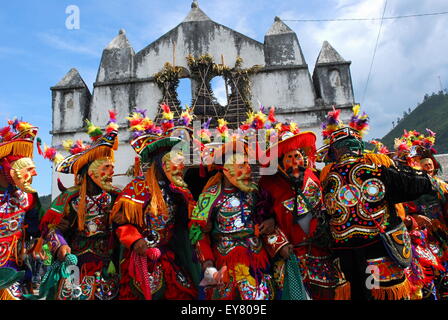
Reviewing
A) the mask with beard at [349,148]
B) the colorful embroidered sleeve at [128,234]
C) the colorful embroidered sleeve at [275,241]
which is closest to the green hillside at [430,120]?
the mask with beard at [349,148]

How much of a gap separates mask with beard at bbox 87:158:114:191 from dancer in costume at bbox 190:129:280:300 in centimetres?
117

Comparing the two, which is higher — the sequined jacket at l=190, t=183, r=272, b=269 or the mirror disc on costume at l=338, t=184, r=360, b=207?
the mirror disc on costume at l=338, t=184, r=360, b=207

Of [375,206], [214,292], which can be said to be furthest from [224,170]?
[375,206]

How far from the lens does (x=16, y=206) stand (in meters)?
4.40

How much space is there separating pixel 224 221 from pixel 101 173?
1544 mm

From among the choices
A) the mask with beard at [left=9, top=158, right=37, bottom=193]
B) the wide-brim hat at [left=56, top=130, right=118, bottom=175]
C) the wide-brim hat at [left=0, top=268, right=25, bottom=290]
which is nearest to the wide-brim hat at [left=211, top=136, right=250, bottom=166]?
the wide-brim hat at [left=56, top=130, right=118, bottom=175]

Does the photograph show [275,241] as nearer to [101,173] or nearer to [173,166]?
[173,166]

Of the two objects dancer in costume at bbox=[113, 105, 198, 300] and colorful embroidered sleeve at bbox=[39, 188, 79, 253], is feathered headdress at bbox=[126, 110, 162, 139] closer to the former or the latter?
dancer in costume at bbox=[113, 105, 198, 300]

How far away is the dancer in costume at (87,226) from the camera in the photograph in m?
4.23

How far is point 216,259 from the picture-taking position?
3943 millimetres

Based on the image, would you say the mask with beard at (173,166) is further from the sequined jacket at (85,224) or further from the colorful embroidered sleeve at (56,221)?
the colorful embroidered sleeve at (56,221)

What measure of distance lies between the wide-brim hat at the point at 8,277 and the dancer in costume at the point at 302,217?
2575 millimetres

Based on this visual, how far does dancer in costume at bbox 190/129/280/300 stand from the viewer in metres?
3.75
